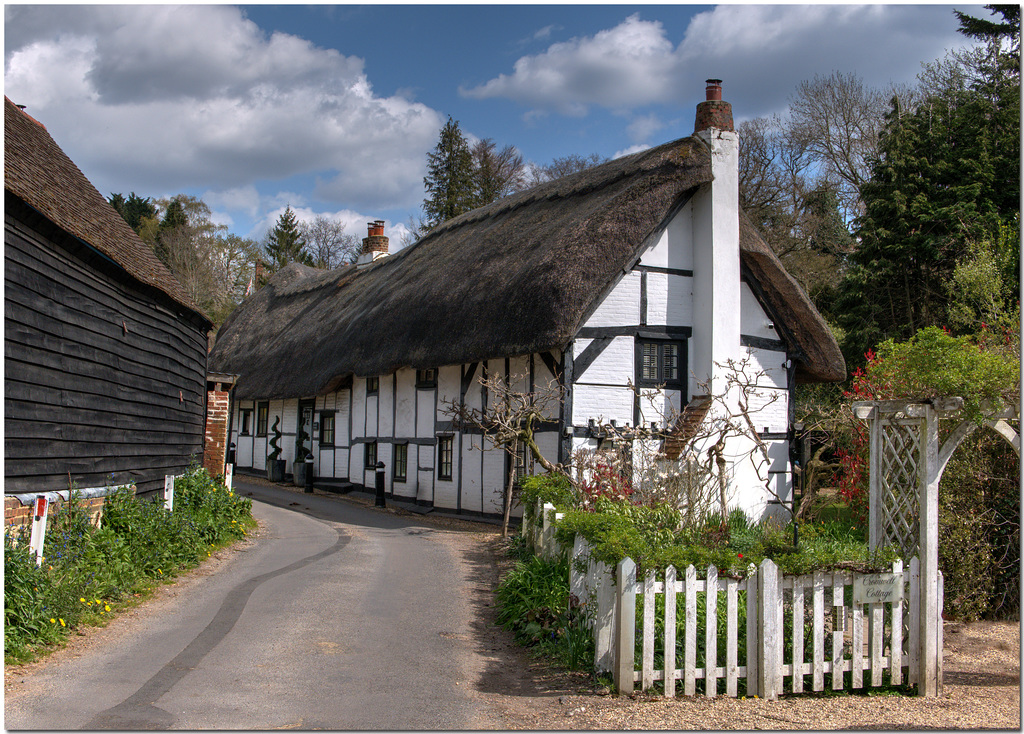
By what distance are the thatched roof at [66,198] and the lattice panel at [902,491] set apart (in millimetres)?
8163

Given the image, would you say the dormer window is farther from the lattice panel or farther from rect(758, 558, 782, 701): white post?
rect(758, 558, 782, 701): white post

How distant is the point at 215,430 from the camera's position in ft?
58.5

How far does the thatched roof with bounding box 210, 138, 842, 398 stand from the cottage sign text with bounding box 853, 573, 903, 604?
7.19 m

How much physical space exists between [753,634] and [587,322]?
332 inches

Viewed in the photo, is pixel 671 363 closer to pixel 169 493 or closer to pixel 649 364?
pixel 649 364

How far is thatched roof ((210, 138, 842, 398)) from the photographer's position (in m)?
13.5

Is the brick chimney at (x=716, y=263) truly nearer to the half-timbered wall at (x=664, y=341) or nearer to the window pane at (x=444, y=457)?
the half-timbered wall at (x=664, y=341)

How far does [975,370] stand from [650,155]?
9.94 metres

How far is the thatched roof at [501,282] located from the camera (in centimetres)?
1345

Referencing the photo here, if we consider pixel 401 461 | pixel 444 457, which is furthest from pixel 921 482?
pixel 401 461

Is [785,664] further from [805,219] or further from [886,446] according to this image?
[805,219]

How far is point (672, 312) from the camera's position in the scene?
47.4 ft

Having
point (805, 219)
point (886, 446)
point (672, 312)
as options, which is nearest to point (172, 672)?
point (886, 446)

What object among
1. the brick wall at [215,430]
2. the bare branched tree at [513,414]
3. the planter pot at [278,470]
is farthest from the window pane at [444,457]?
the planter pot at [278,470]
